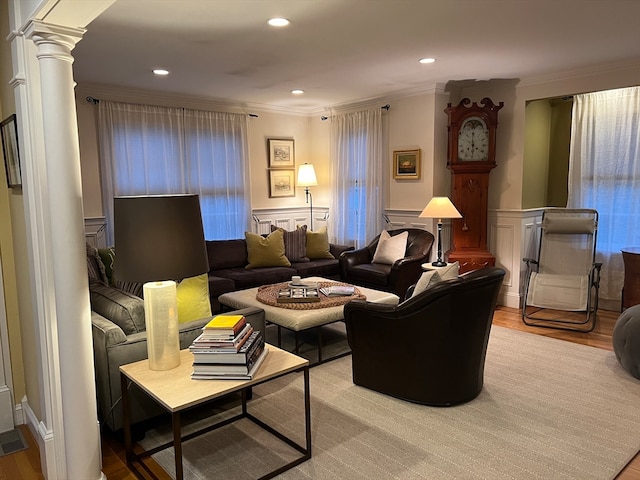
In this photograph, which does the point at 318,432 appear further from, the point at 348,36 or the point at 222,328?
the point at 348,36

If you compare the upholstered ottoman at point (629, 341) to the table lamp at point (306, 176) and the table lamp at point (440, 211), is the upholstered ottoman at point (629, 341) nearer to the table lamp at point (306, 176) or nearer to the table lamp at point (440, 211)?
the table lamp at point (440, 211)

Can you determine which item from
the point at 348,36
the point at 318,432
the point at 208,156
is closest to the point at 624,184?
the point at 348,36

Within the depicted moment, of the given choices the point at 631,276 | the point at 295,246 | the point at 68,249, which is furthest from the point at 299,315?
the point at 631,276

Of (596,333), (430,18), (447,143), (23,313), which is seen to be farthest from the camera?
(447,143)

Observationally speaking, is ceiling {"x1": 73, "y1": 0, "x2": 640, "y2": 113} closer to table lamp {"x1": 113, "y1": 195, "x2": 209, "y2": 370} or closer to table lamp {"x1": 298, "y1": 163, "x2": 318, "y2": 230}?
table lamp {"x1": 298, "y1": 163, "x2": 318, "y2": 230}

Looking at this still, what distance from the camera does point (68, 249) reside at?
6.56 ft

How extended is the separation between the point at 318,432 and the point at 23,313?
1.77 m

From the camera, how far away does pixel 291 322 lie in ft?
11.2

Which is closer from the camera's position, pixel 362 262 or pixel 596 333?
pixel 596 333

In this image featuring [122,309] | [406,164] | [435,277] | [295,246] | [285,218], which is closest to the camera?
[122,309]

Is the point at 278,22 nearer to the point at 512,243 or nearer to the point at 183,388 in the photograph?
the point at 183,388

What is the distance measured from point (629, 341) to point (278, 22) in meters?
3.29

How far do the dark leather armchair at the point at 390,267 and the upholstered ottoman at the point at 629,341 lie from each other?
6.88 feet

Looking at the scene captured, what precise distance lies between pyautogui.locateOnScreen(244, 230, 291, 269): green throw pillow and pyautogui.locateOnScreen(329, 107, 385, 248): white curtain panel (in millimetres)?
1199
